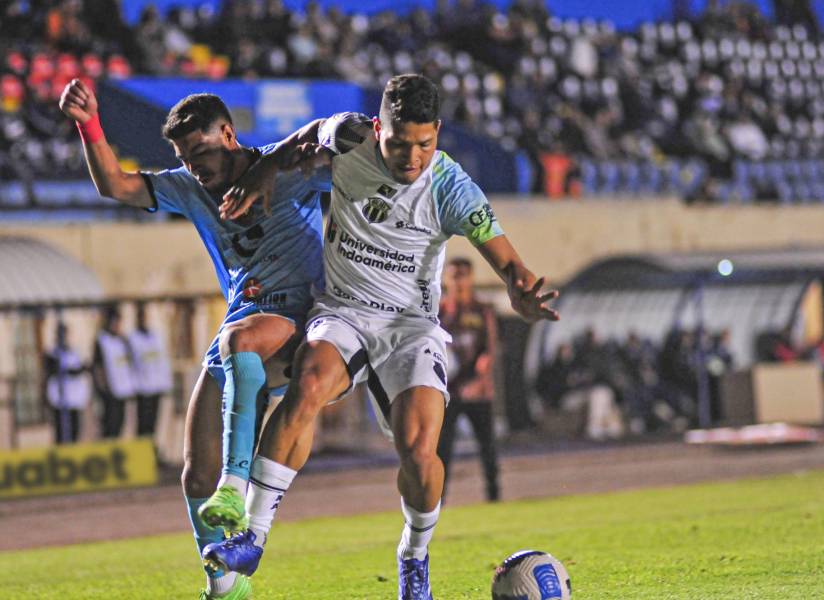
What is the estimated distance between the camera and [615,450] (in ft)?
66.0

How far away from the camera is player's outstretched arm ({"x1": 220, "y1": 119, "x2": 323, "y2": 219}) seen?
641cm

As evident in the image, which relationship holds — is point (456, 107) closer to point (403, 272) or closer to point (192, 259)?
point (192, 259)

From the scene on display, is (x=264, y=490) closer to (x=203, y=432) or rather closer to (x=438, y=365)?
(x=203, y=432)

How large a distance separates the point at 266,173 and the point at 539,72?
80.6 ft

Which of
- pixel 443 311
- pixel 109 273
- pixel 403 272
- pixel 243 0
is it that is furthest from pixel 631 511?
pixel 243 0

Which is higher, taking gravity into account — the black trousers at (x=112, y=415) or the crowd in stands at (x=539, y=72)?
the crowd in stands at (x=539, y=72)

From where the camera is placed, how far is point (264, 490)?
20.4ft

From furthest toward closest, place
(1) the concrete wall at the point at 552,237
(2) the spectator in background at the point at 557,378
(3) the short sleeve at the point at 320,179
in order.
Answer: (2) the spectator in background at the point at 557,378 < (1) the concrete wall at the point at 552,237 < (3) the short sleeve at the point at 320,179

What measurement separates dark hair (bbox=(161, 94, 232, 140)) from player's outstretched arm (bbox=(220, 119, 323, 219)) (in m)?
0.30

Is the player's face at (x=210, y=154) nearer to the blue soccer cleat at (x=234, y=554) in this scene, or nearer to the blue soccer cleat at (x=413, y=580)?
the blue soccer cleat at (x=234, y=554)

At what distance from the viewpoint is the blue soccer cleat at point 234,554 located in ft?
19.2

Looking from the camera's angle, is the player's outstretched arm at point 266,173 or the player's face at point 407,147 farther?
the player's outstretched arm at point 266,173

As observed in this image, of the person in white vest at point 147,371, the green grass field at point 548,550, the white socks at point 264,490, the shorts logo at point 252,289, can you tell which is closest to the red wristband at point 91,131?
the shorts logo at point 252,289

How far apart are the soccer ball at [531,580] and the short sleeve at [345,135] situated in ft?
→ 6.34
